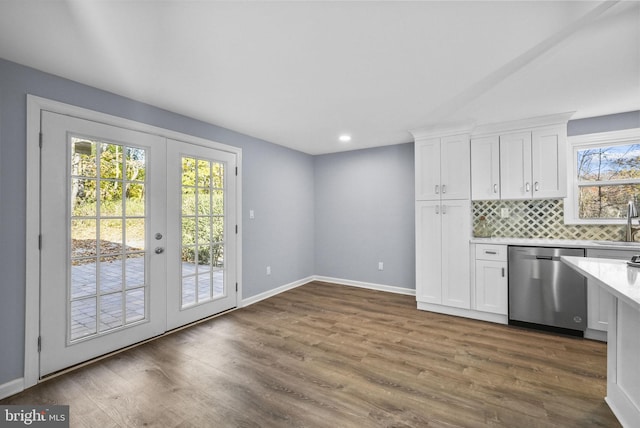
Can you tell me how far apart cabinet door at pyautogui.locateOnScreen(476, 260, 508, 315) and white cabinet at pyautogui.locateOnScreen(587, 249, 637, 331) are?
2.38 feet

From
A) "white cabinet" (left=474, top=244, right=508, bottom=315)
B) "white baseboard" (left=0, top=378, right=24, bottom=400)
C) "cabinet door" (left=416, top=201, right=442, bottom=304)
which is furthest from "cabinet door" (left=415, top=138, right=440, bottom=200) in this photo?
"white baseboard" (left=0, top=378, right=24, bottom=400)

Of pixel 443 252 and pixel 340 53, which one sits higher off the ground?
pixel 340 53

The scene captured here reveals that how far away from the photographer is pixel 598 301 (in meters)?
2.88

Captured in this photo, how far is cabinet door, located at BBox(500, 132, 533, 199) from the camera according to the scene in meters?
3.43

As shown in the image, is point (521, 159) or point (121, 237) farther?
point (521, 159)

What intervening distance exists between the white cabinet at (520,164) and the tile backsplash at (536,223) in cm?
35

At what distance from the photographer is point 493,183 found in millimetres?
3602

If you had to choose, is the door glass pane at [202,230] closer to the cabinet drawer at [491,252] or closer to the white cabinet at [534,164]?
the cabinet drawer at [491,252]

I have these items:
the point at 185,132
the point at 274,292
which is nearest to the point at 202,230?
the point at 185,132

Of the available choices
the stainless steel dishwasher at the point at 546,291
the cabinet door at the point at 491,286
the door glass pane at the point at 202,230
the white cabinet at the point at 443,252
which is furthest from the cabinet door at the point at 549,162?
the door glass pane at the point at 202,230

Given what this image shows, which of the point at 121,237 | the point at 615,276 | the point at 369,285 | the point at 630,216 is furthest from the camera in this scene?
the point at 369,285

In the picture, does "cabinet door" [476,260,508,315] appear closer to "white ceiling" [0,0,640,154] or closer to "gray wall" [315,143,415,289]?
"gray wall" [315,143,415,289]

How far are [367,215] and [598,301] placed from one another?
9.87 ft

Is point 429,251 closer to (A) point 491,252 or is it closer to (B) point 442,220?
(B) point 442,220
